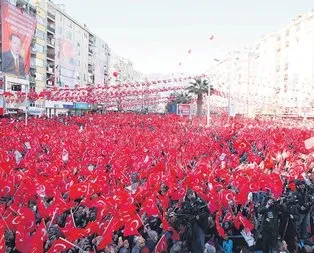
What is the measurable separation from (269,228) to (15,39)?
3977cm

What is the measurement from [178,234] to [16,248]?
105 inches

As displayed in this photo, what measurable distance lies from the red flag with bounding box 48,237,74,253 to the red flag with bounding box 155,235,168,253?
4.60 feet

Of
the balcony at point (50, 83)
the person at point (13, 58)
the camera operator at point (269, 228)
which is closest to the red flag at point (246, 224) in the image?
the camera operator at point (269, 228)

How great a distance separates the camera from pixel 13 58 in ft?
139

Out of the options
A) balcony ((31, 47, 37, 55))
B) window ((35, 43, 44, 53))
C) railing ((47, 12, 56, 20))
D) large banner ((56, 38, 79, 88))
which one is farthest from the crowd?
large banner ((56, 38, 79, 88))

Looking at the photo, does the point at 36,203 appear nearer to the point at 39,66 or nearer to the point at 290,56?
the point at 39,66

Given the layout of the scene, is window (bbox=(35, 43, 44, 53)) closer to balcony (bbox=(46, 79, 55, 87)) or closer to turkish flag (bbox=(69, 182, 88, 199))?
balcony (bbox=(46, 79, 55, 87))

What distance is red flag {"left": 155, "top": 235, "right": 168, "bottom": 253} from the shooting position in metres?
6.75

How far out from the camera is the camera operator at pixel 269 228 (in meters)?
7.55

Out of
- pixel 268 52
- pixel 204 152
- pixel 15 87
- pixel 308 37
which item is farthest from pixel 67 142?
pixel 268 52

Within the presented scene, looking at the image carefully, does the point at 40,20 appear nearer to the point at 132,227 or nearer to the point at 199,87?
the point at 199,87

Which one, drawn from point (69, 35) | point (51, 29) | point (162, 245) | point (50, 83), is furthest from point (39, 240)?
point (69, 35)

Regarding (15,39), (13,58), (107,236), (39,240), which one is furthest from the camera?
(13,58)

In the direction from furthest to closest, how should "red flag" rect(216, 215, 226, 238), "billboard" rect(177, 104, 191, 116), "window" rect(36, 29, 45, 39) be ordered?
"window" rect(36, 29, 45, 39), "billboard" rect(177, 104, 191, 116), "red flag" rect(216, 215, 226, 238)
